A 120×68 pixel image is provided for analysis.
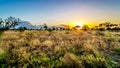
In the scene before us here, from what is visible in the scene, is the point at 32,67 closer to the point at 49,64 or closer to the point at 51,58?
the point at 49,64

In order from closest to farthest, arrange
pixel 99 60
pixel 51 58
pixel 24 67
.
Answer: pixel 24 67 < pixel 99 60 < pixel 51 58

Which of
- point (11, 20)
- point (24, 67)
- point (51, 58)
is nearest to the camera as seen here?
point (24, 67)

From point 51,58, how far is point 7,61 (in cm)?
227

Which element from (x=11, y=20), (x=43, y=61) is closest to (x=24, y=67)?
(x=43, y=61)

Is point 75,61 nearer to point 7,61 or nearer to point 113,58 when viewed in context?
point 113,58

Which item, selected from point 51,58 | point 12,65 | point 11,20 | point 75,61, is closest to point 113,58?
point 75,61

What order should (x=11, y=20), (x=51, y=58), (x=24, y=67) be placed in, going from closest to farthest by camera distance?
(x=24, y=67), (x=51, y=58), (x=11, y=20)

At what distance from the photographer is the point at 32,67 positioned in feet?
32.3

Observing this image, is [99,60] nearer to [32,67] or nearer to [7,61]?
[32,67]

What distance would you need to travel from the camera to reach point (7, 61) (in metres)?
10.8

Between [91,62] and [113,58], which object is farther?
[113,58]

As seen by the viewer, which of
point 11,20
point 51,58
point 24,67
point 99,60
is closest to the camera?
point 24,67

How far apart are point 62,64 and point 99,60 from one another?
1.88 meters

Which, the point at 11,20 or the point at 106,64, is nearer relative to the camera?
the point at 106,64
